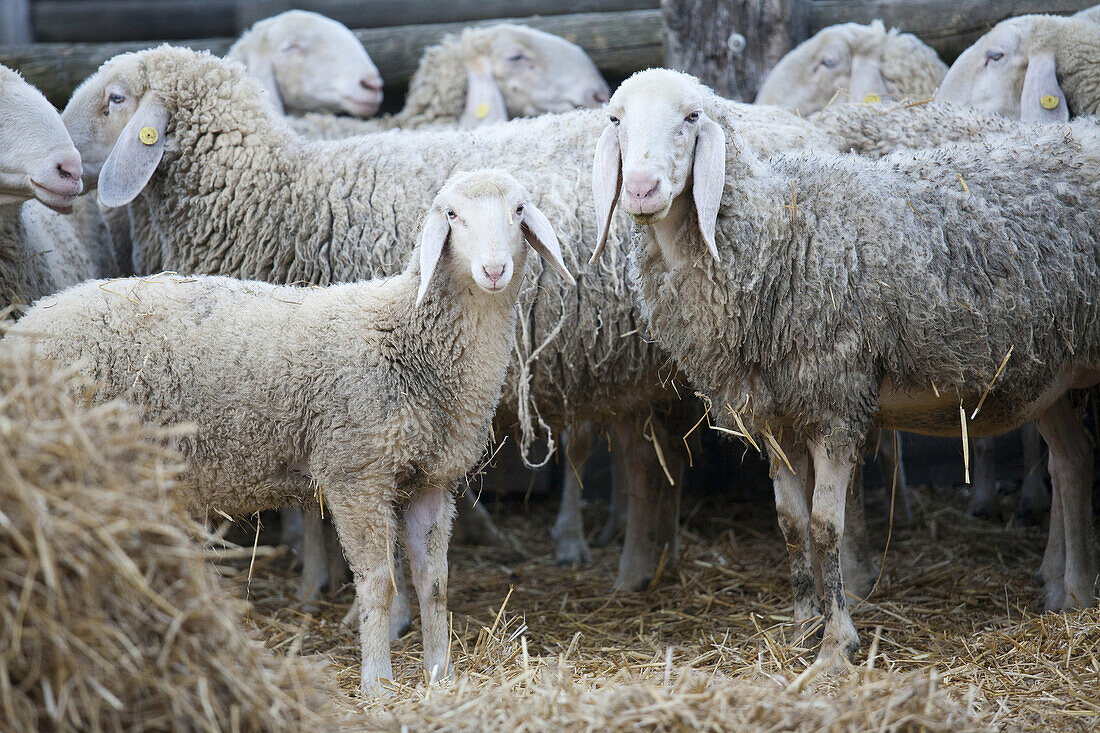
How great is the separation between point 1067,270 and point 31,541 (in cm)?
339

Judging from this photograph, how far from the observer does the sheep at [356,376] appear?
329cm

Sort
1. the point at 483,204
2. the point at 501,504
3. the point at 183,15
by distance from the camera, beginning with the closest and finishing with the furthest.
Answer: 1. the point at 483,204
2. the point at 501,504
3. the point at 183,15

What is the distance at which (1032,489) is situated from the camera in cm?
588

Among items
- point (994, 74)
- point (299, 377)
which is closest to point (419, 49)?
point (994, 74)

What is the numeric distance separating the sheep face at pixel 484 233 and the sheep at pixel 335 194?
2.66 ft

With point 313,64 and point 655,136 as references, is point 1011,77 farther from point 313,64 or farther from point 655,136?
point 313,64

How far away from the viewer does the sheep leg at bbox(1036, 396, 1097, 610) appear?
4137 mm

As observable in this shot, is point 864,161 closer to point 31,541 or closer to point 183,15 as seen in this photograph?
point 31,541

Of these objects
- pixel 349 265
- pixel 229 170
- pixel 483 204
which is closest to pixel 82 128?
pixel 229 170

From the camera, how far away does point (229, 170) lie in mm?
4484

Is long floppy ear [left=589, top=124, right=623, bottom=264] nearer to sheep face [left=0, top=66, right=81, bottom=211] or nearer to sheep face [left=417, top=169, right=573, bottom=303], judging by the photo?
sheep face [left=417, top=169, right=573, bottom=303]

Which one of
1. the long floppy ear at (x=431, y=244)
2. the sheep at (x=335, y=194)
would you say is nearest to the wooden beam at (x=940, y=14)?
the sheep at (x=335, y=194)

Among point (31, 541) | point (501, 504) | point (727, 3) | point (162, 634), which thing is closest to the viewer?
point (31, 541)

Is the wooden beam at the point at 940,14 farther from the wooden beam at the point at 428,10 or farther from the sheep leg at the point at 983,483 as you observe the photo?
the sheep leg at the point at 983,483
